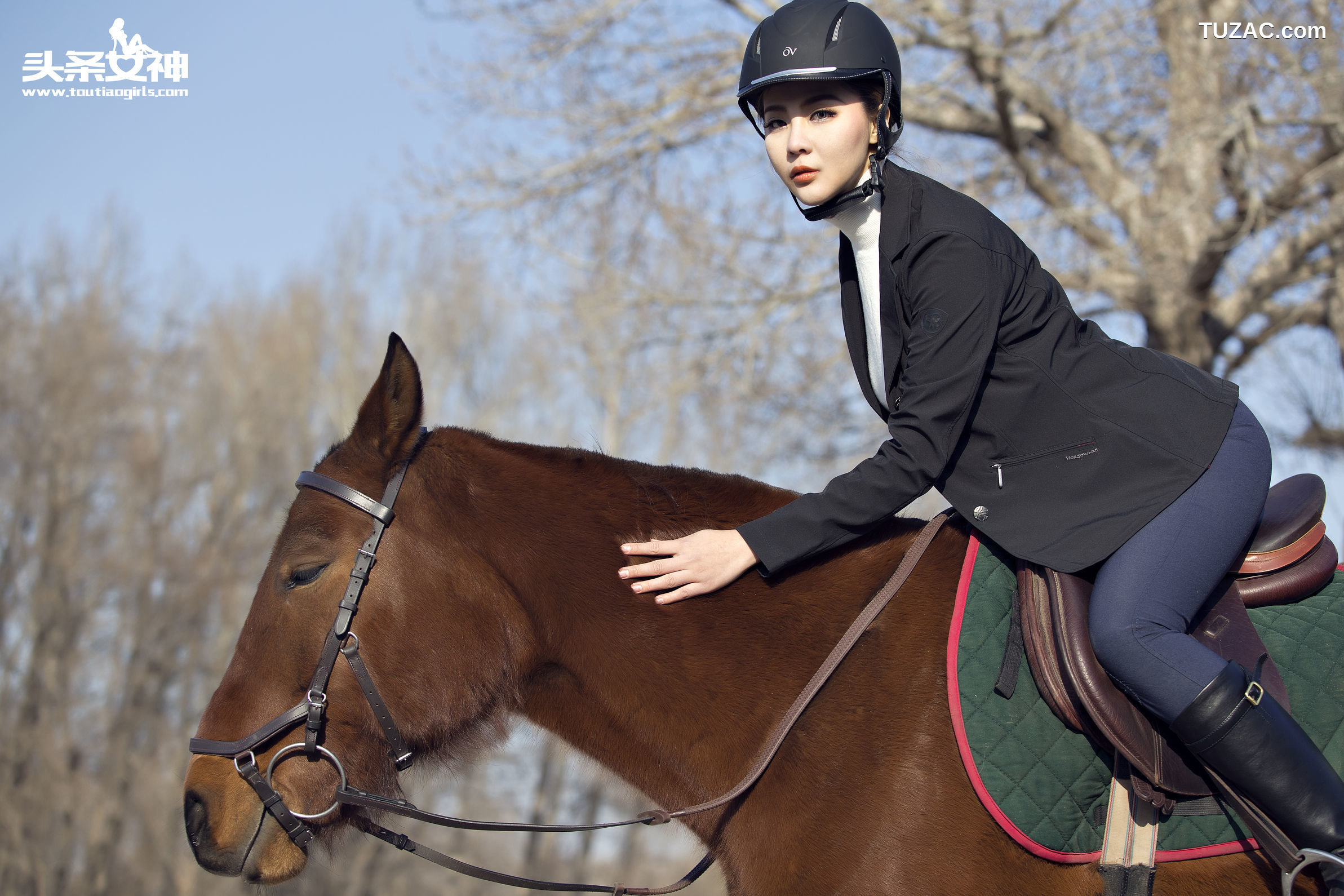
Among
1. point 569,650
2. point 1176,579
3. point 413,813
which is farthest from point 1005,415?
point 413,813

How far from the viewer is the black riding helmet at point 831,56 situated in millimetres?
2357

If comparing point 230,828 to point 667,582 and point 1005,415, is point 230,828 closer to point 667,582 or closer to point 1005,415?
point 667,582

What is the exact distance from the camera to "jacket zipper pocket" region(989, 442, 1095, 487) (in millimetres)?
2244

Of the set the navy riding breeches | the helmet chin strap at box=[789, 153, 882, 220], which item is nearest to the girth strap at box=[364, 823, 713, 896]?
the navy riding breeches

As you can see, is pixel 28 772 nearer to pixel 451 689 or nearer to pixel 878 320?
pixel 451 689

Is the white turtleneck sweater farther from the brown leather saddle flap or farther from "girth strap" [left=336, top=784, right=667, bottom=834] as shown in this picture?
"girth strap" [left=336, top=784, right=667, bottom=834]

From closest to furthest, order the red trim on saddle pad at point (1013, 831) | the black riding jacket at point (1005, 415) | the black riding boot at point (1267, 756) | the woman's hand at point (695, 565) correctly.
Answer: the black riding boot at point (1267, 756), the red trim on saddle pad at point (1013, 831), the black riding jacket at point (1005, 415), the woman's hand at point (695, 565)

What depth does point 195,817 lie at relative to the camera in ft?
7.73

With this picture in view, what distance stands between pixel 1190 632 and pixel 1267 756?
0.34 meters

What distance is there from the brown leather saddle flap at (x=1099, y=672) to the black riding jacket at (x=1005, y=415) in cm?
9

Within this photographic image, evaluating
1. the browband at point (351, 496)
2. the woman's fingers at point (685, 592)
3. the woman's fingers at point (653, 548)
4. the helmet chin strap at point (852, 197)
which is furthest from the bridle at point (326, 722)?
the helmet chin strap at point (852, 197)

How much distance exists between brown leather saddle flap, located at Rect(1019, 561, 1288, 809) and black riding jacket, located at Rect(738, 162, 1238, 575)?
0.09 m

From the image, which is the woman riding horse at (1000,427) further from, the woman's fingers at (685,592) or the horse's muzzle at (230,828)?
the horse's muzzle at (230,828)

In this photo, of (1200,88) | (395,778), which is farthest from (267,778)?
(1200,88)
